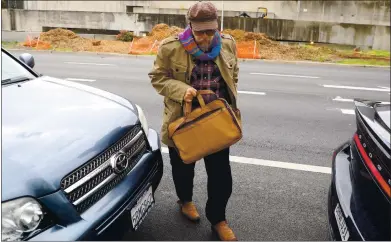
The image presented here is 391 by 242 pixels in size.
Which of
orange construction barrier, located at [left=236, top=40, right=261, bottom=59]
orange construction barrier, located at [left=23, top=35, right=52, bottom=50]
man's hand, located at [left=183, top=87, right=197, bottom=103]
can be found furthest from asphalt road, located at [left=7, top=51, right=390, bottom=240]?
orange construction barrier, located at [left=23, top=35, right=52, bottom=50]

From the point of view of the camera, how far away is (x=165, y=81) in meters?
2.40

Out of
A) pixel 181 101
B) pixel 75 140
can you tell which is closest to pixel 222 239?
pixel 181 101

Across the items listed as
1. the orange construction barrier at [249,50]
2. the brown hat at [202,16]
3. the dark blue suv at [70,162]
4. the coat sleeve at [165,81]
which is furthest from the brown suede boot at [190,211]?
the orange construction barrier at [249,50]

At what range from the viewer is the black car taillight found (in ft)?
5.64

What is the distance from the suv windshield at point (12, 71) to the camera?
270cm

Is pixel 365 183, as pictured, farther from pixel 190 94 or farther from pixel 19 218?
pixel 19 218

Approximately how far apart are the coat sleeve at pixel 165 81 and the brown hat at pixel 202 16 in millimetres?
259

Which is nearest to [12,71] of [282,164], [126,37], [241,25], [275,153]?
[282,164]

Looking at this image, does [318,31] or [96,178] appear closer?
[96,178]

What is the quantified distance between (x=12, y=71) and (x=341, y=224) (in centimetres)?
255

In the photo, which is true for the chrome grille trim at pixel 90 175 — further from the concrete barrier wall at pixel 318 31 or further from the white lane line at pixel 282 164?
the concrete barrier wall at pixel 318 31

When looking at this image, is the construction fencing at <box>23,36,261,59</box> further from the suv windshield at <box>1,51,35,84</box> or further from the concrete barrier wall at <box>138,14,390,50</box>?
the suv windshield at <box>1,51,35,84</box>

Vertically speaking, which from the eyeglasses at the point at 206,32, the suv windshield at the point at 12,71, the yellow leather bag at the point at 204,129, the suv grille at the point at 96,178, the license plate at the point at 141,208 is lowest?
the license plate at the point at 141,208

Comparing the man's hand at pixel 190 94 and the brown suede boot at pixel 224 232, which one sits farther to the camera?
the brown suede boot at pixel 224 232
